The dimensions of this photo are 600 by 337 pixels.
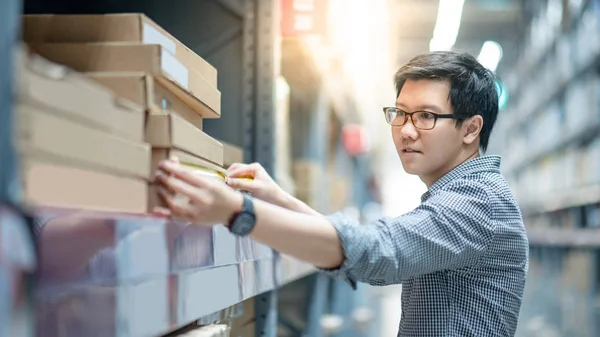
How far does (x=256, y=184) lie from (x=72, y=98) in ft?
2.39

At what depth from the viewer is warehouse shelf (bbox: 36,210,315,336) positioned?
0.91 metres

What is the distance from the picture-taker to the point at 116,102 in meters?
1.13

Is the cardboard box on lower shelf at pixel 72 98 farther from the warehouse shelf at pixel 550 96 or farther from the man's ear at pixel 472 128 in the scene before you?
the warehouse shelf at pixel 550 96

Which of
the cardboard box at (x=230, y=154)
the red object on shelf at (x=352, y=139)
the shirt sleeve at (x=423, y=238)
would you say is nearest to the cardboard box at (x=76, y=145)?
the shirt sleeve at (x=423, y=238)

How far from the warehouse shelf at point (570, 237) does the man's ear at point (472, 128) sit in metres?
7.77

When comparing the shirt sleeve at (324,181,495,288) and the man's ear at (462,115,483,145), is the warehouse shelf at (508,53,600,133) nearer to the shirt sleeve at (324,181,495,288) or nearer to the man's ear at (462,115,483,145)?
the man's ear at (462,115,483,145)

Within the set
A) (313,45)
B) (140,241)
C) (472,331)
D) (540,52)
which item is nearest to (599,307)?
(540,52)

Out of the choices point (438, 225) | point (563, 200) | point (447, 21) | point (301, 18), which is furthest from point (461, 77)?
point (563, 200)

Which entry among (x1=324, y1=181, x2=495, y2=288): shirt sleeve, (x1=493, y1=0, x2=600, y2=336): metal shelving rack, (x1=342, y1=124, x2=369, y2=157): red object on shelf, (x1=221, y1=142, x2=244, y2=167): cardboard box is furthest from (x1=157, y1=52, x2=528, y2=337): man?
(x1=342, y1=124, x2=369, y2=157): red object on shelf

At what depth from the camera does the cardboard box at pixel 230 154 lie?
232 centimetres

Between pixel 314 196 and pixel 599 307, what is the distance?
18.2 feet

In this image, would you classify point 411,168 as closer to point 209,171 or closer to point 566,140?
point 209,171

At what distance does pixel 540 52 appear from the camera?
42.4 feet

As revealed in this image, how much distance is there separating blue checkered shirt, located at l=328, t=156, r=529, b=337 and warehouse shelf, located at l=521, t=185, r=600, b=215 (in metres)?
7.67
